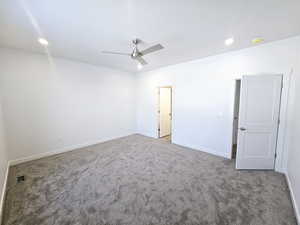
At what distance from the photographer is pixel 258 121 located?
2.81m

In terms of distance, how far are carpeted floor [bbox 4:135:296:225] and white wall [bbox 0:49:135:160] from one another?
0.69 m

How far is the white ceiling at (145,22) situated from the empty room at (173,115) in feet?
0.06

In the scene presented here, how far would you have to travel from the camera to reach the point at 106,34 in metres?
2.39

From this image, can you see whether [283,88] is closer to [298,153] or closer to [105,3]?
[298,153]

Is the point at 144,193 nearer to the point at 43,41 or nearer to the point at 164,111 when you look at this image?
the point at 43,41

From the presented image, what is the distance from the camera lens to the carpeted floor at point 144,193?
1747mm

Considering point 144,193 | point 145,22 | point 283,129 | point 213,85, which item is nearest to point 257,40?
point 213,85

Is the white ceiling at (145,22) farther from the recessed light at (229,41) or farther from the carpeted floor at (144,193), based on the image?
the carpeted floor at (144,193)

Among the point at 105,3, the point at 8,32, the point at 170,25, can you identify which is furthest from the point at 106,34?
the point at 8,32

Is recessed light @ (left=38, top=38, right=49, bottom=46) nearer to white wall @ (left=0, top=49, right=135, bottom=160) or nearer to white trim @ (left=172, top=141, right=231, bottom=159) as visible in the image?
white wall @ (left=0, top=49, right=135, bottom=160)

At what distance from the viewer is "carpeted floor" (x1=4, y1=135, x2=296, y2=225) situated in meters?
1.75

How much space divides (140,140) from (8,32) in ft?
14.0

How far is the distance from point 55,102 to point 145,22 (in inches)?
130

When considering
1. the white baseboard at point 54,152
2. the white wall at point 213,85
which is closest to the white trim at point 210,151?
the white wall at point 213,85
